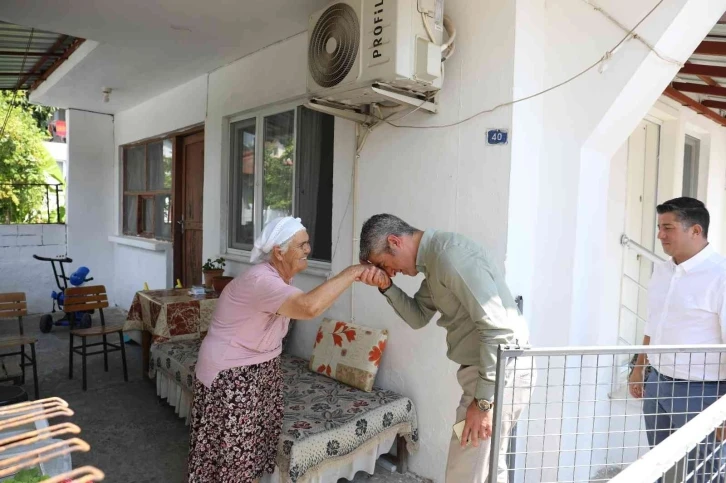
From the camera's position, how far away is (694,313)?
79.3 inches

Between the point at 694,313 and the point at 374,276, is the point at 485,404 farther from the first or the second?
the point at 694,313

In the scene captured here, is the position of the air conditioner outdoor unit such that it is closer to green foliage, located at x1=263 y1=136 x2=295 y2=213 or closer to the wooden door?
green foliage, located at x1=263 y1=136 x2=295 y2=213

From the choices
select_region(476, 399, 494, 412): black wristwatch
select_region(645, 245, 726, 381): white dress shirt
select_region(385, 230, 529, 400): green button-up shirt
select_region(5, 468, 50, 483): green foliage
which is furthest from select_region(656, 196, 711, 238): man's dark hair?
select_region(5, 468, 50, 483): green foliage

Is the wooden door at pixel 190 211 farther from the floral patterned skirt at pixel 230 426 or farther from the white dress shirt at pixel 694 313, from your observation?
the white dress shirt at pixel 694 313

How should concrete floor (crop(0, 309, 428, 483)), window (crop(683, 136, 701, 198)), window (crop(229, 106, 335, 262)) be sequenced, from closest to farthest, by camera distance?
1. concrete floor (crop(0, 309, 428, 483))
2. window (crop(229, 106, 335, 262))
3. window (crop(683, 136, 701, 198))

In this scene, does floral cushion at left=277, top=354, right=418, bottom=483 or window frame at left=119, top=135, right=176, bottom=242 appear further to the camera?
window frame at left=119, top=135, right=176, bottom=242

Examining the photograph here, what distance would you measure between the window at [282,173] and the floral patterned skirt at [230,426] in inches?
65.7

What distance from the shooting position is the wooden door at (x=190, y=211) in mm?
5664

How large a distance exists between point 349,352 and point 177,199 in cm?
390

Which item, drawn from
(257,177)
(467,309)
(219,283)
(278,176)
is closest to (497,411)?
(467,309)

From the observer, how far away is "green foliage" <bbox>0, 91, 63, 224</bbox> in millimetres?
11055

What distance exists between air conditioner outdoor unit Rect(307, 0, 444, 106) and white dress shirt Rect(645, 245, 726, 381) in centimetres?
145

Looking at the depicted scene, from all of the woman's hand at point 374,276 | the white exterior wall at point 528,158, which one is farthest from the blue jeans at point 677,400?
the woman's hand at point 374,276

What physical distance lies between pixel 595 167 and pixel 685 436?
178 cm
